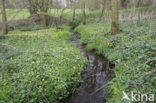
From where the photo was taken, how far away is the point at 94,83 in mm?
5438

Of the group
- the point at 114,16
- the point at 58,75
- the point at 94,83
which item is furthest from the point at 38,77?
the point at 114,16

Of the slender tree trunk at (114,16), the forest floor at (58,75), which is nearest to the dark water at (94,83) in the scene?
the forest floor at (58,75)

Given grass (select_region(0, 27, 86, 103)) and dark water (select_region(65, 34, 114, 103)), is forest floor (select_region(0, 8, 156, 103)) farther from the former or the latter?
dark water (select_region(65, 34, 114, 103))

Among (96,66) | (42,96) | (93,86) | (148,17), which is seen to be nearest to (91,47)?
(96,66)

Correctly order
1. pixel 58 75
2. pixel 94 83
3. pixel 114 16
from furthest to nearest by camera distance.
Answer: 1. pixel 114 16
2. pixel 94 83
3. pixel 58 75

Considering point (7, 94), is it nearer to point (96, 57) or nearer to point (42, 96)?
point (42, 96)

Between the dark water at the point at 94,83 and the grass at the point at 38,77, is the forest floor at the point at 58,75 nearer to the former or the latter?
the grass at the point at 38,77

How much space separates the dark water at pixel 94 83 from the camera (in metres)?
4.57

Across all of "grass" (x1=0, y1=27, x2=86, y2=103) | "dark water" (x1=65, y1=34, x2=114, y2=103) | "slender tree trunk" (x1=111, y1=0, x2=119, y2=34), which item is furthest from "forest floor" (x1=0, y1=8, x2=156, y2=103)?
"slender tree trunk" (x1=111, y1=0, x2=119, y2=34)

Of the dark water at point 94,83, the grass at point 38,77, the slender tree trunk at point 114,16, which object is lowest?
the dark water at point 94,83

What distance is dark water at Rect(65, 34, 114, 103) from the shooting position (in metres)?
4.57

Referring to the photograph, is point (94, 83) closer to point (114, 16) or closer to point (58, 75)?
point (58, 75)

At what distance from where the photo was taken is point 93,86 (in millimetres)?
5258

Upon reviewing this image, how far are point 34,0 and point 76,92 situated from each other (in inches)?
596
